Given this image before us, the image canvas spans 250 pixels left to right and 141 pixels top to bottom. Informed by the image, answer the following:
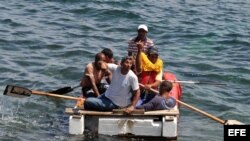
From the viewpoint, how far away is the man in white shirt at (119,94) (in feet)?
40.5

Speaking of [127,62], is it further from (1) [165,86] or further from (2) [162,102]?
(2) [162,102]

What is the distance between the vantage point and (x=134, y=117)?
1234 centimetres

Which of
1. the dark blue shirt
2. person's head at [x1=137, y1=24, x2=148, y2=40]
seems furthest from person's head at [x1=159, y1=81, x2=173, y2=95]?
person's head at [x1=137, y1=24, x2=148, y2=40]

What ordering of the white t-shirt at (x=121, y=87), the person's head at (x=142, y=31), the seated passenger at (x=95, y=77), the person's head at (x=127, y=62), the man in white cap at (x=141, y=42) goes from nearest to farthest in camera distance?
the person's head at (x=127, y=62) → the white t-shirt at (x=121, y=87) → the seated passenger at (x=95, y=77) → the person's head at (x=142, y=31) → the man in white cap at (x=141, y=42)

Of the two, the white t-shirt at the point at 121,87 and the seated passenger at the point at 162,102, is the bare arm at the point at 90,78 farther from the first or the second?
the seated passenger at the point at 162,102

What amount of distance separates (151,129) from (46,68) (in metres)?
6.20

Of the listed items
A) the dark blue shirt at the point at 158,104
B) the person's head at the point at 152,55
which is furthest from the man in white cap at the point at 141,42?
the dark blue shirt at the point at 158,104

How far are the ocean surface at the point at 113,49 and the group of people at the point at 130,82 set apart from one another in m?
0.74

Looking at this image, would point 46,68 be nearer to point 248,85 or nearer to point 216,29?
point 248,85

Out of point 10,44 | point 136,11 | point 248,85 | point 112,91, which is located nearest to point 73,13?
point 136,11

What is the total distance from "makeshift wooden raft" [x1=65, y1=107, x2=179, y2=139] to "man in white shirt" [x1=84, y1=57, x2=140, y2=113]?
0.20 metres

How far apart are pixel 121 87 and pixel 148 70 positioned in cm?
131

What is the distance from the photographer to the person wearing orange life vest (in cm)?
1335

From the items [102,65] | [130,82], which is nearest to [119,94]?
[130,82]
